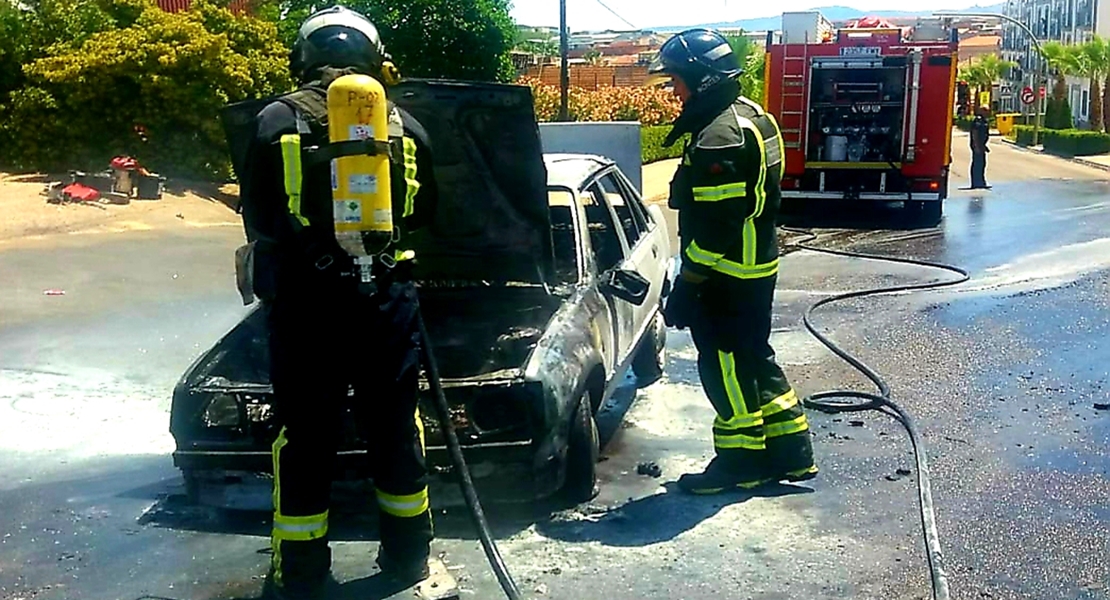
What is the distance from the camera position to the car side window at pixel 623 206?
739 centimetres

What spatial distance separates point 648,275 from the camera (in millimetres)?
7191

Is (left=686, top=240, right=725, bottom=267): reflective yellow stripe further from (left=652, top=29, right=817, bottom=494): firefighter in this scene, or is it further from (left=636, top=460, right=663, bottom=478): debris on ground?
(left=636, top=460, right=663, bottom=478): debris on ground

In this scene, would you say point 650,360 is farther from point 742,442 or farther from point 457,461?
point 457,461

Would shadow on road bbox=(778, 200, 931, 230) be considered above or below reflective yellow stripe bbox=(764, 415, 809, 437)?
below

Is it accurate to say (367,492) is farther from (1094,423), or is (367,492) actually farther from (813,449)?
(1094,423)

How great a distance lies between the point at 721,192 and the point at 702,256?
0.29 m

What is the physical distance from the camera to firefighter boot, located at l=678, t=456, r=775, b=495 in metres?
5.46

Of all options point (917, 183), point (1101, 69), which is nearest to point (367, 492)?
point (917, 183)

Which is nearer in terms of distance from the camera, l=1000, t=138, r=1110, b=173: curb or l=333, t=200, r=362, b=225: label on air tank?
l=333, t=200, r=362, b=225: label on air tank

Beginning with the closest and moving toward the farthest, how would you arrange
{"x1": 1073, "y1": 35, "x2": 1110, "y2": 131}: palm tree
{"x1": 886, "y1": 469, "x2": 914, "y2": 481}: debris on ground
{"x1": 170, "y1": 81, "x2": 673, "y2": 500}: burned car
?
{"x1": 170, "y1": 81, "x2": 673, "y2": 500}: burned car
{"x1": 886, "y1": 469, "x2": 914, "y2": 481}: debris on ground
{"x1": 1073, "y1": 35, "x2": 1110, "y2": 131}: palm tree

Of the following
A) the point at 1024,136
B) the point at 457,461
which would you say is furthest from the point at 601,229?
the point at 1024,136

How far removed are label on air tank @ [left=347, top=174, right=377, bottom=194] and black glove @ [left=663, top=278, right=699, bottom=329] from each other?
6.28 feet

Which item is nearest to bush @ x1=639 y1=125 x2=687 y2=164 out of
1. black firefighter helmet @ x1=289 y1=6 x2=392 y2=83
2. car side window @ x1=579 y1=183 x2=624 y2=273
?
car side window @ x1=579 y1=183 x2=624 y2=273

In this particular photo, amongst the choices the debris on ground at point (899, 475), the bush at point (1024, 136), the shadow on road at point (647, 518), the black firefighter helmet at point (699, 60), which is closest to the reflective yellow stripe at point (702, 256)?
the black firefighter helmet at point (699, 60)
